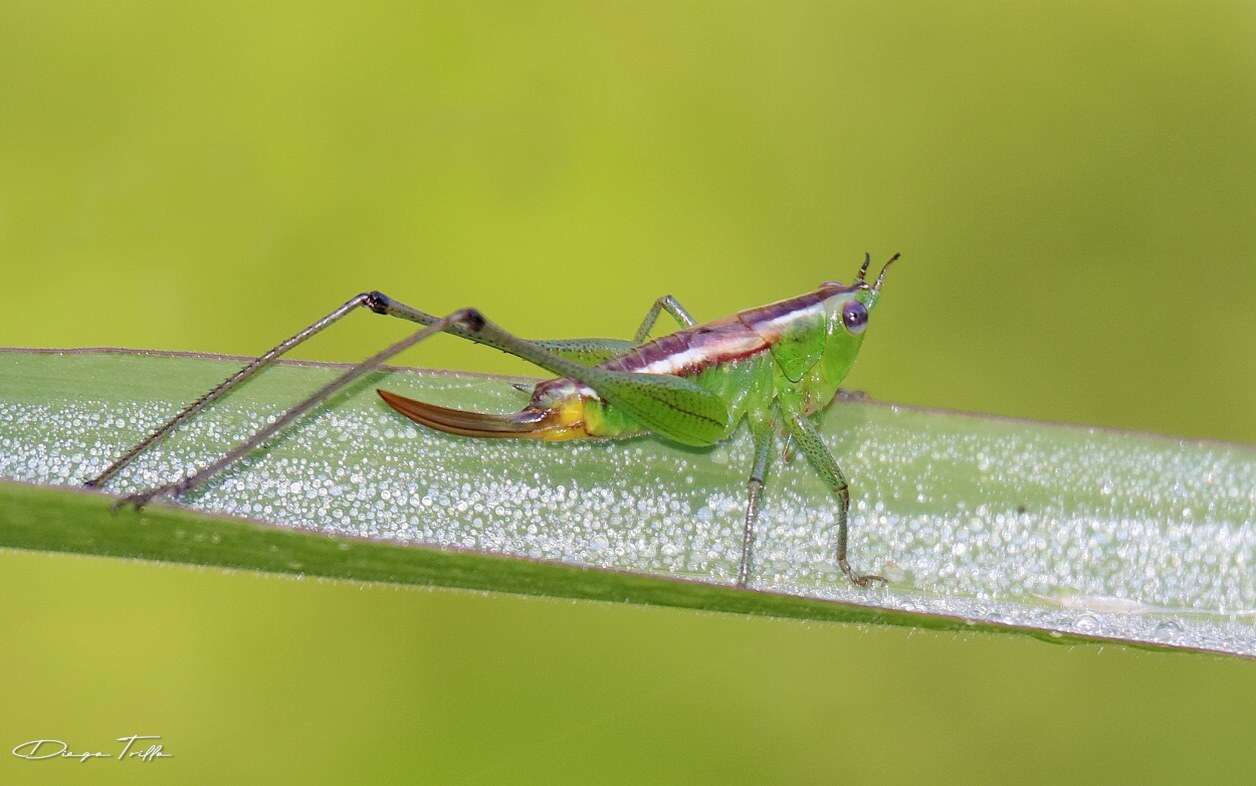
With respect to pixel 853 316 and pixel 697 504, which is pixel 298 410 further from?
pixel 853 316

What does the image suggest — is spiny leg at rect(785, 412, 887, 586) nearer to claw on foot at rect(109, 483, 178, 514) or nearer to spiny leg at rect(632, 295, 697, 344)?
spiny leg at rect(632, 295, 697, 344)

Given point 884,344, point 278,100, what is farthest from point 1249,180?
point 278,100

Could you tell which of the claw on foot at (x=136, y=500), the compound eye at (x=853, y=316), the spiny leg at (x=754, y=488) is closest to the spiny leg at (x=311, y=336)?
the claw on foot at (x=136, y=500)

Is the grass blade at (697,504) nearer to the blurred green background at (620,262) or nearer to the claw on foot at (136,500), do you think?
the claw on foot at (136,500)

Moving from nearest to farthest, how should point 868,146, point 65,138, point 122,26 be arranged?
point 65,138 < point 122,26 < point 868,146

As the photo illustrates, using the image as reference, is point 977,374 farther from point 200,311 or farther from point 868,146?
point 200,311

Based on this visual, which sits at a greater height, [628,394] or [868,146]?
[868,146]

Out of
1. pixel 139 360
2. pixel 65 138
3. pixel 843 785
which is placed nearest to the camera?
pixel 139 360

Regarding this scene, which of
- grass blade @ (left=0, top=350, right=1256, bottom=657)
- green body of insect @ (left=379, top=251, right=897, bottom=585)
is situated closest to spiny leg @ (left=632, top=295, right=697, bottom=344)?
green body of insect @ (left=379, top=251, right=897, bottom=585)
